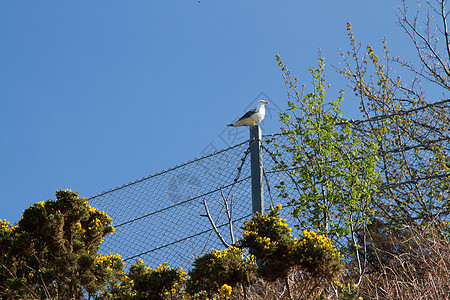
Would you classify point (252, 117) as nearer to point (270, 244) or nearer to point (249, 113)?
point (249, 113)

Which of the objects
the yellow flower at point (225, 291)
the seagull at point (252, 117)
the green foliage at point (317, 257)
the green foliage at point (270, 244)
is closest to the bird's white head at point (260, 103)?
the seagull at point (252, 117)

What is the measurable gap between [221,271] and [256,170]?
169 centimetres

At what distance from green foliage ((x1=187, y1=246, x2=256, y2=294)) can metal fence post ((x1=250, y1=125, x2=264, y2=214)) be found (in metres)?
1.25

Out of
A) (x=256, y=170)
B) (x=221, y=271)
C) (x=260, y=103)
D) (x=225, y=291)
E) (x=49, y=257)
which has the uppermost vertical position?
(x=260, y=103)

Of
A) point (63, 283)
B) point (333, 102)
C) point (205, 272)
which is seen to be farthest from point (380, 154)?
point (63, 283)

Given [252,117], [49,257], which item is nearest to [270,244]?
[49,257]

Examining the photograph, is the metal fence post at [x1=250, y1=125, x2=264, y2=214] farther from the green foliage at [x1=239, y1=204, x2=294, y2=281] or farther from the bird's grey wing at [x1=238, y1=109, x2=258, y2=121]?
the green foliage at [x1=239, y1=204, x2=294, y2=281]

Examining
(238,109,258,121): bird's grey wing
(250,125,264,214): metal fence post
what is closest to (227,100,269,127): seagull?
(238,109,258,121): bird's grey wing

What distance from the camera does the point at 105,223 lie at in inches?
184

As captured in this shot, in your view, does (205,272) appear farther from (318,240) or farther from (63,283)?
(63,283)

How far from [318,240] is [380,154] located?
2280 mm

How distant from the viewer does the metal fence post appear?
478 cm

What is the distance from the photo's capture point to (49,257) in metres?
4.30

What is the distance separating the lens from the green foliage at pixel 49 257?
4.21m
